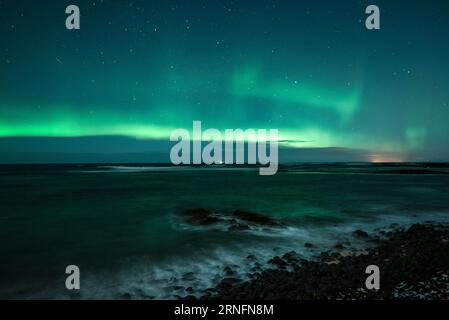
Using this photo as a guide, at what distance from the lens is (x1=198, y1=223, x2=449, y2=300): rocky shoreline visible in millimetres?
5203

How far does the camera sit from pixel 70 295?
584cm

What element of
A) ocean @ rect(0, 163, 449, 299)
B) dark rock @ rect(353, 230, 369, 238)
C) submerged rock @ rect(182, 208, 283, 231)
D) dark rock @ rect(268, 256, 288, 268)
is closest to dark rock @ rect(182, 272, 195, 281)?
ocean @ rect(0, 163, 449, 299)

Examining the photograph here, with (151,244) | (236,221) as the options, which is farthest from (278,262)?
(236,221)

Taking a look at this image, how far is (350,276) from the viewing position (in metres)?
5.88

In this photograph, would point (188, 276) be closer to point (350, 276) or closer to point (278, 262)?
point (278, 262)

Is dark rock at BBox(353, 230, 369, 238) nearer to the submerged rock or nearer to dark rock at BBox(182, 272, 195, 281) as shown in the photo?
the submerged rock

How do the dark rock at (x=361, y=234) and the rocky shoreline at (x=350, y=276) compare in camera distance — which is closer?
the rocky shoreline at (x=350, y=276)

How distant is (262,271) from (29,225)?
37.0ft

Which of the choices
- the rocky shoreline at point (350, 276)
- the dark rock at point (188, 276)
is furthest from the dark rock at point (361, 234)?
the dark rock at point (188, 276)

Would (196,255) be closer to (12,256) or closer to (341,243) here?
(341,243)

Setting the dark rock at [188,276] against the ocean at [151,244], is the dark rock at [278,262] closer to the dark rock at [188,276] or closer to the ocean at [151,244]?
the ocean at [151,244]

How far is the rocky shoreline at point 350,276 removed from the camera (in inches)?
205

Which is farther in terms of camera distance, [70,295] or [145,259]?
[145,259]
